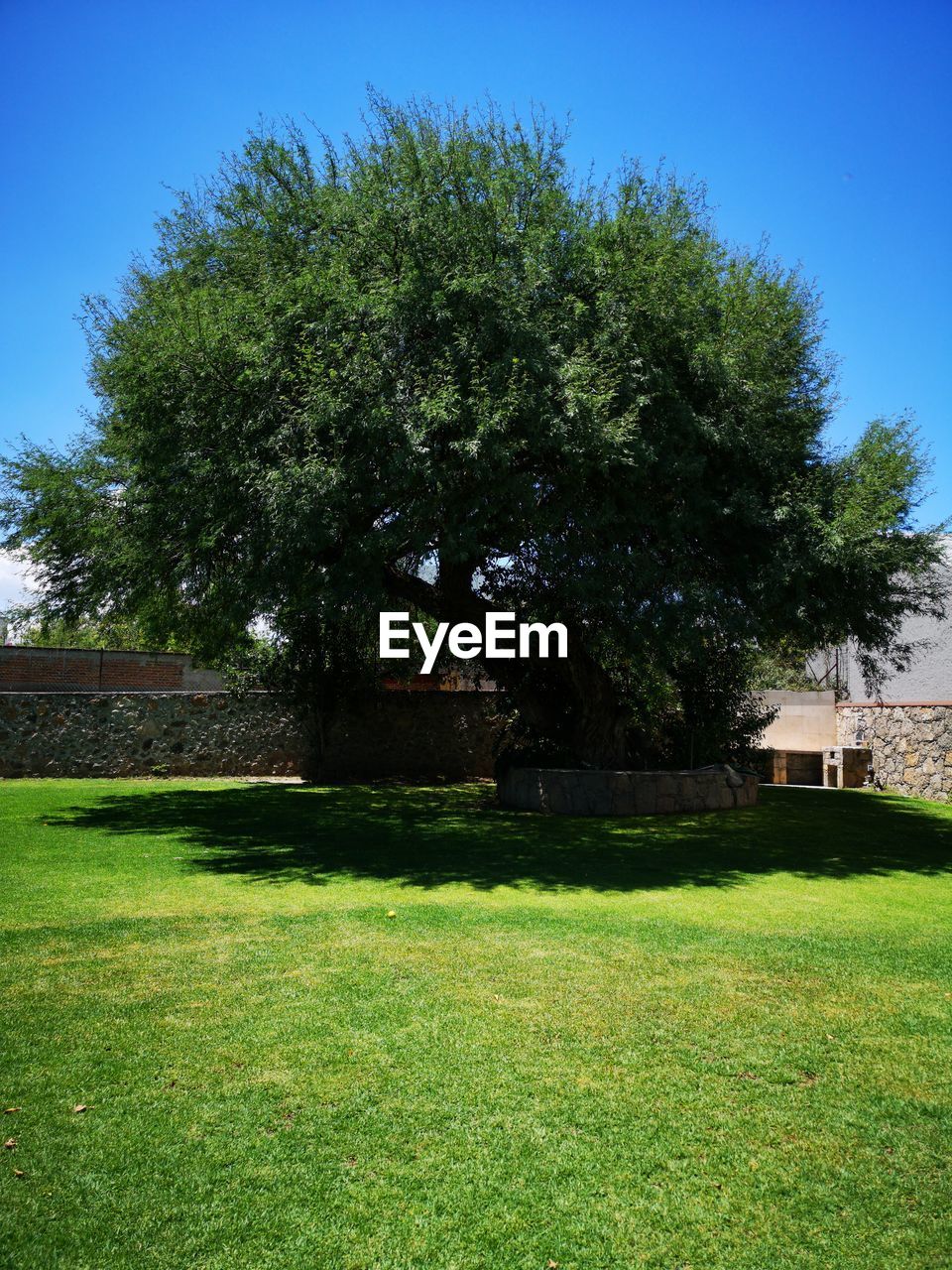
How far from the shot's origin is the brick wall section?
23.6 metres

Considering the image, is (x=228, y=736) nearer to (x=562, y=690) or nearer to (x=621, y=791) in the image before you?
(x=562, y=690)

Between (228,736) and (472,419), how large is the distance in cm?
1204

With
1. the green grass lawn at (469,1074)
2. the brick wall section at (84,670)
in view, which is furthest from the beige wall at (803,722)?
the brick wall section at (84,670)

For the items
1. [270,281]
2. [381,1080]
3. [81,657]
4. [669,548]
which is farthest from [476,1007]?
[81,657]

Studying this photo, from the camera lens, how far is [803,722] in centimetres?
2461

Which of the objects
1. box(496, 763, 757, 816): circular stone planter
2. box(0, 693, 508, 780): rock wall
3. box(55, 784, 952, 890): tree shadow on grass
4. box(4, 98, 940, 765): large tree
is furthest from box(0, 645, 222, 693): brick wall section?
box(496, 763, 757, 816): circular stone planter

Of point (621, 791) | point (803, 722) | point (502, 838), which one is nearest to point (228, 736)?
point (621, 791)

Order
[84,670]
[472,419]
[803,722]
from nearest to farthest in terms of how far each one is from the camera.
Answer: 1. [472,419]
2. [84,670]
3. [803,722]

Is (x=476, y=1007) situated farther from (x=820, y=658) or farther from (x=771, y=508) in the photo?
(x=820, y=658)

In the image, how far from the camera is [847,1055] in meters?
4.58

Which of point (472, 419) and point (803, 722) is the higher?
point (472, 419)

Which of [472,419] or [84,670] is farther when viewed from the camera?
[84,670]

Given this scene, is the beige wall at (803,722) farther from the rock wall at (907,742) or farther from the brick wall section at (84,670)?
the brick wall section at (84,670)

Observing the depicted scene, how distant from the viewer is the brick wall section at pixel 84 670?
23594 millimetres
